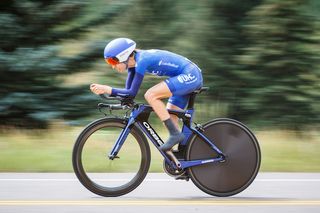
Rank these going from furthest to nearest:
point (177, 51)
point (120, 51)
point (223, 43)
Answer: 1. point (177, 51)
2. point (223, 43)
3. point (120, 51)

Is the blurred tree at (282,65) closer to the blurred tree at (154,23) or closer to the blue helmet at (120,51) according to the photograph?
the blurred tree at (154,23)

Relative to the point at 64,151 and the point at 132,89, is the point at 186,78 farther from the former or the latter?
the point at 64,151

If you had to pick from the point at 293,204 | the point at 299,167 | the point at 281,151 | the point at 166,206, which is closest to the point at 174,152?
the point at 166,206

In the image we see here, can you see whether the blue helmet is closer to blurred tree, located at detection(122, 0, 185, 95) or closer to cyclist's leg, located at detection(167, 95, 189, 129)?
cyclist's leg, located at detection(167, 95, 189, 129)

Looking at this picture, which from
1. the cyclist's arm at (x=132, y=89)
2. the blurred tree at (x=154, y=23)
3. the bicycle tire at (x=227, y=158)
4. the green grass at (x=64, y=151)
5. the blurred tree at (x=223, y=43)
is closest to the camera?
the cyclist's arm at (x=132, y=89)

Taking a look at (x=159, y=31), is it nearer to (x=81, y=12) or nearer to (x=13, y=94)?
(x=81, y=12)

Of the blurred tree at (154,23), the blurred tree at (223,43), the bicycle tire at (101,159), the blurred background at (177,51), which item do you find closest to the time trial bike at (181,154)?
the bicycle tire at (101,159)

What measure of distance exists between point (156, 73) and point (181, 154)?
0.89 m

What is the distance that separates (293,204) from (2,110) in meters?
7.71

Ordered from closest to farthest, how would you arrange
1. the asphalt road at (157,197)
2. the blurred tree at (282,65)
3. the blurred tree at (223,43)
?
the asphalt road at (157,197), the blurred tree at (282,65), the blurred tree at (223,43)

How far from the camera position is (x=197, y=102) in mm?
14633

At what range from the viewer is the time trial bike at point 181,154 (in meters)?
6.71

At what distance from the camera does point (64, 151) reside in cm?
986

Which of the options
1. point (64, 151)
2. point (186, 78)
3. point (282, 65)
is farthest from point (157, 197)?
point (282, 65)
